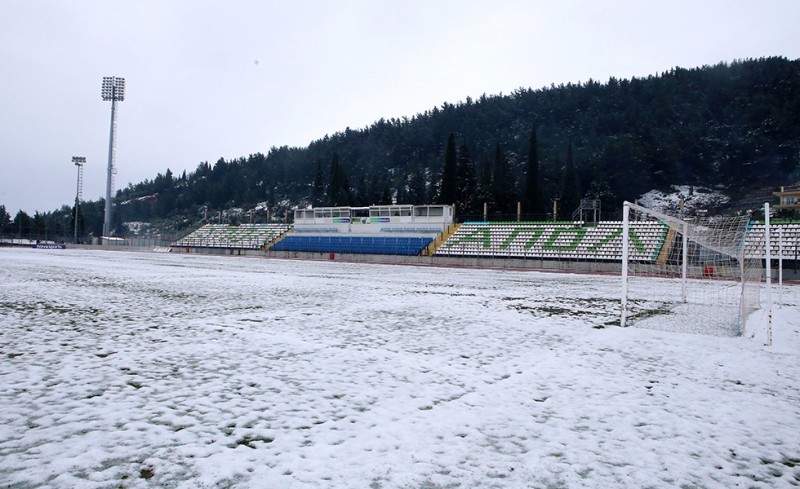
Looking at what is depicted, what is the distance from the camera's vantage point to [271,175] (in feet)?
569

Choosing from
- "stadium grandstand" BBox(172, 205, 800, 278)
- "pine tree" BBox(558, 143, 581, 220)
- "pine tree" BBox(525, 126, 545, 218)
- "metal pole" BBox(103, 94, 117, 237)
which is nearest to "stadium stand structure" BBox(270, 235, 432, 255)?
"stadium grandstand" BBox(172, 205, 800, 278)

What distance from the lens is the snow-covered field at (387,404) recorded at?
3414 millimetres

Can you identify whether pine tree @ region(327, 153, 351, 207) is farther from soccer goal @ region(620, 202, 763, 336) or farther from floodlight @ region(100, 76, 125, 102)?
soccer goal @ region(620, 202, 763, 336)

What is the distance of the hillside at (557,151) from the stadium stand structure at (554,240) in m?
26.4

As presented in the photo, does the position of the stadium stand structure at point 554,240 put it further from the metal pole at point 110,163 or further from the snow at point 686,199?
the snow at point 686,199

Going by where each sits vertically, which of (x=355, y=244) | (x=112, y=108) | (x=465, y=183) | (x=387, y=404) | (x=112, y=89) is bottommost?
(x=387, y=404)

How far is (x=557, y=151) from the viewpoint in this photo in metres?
127

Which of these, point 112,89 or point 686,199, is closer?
point 112,89

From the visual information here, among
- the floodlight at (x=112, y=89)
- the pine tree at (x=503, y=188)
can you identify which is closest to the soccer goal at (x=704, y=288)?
the pine tree at (x=503, y=188)

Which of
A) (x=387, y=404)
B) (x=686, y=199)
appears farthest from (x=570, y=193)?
(x=387, y=404)

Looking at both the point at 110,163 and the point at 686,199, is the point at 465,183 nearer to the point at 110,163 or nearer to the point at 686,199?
the point at 110,163

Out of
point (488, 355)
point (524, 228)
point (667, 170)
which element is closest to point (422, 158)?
point (667, 170)

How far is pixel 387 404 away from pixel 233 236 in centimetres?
6542

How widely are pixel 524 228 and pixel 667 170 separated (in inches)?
3503
